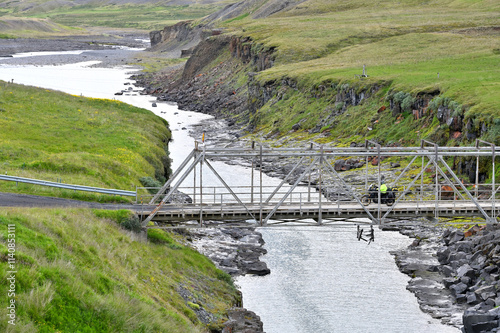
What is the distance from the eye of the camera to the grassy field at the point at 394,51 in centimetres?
8330

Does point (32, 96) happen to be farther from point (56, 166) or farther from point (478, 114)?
point (478, 114)

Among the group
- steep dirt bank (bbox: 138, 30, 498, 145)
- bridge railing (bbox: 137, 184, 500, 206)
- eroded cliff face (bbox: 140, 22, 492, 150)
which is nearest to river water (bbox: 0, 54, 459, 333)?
bridge railing (bbox: 137, 184, 500, 206)

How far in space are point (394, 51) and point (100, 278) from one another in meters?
104

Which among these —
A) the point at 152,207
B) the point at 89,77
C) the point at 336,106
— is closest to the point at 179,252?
the point at 152,207

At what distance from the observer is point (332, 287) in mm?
43156

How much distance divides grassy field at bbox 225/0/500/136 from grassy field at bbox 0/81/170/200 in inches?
A: 1184

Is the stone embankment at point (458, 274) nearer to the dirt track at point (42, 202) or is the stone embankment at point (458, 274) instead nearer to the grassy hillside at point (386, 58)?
the grassy hillside at point (386, 58)

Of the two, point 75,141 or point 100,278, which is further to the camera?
point 75,141

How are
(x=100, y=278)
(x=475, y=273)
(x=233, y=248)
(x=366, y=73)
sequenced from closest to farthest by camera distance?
(x=100, y=278) → (x=475, y=273) → (x=233, y=248) → (x=366, y=73)

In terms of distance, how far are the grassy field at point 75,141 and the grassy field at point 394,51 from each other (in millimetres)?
30072

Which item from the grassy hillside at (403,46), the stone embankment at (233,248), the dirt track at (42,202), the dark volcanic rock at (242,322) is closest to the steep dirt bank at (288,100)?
the grassy hillside at (403,46)

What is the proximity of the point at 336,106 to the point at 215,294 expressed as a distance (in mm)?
61153

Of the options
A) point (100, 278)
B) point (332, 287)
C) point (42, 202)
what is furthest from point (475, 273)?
point (42, 202)

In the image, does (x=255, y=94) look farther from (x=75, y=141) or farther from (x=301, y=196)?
(x=301, y=196)
